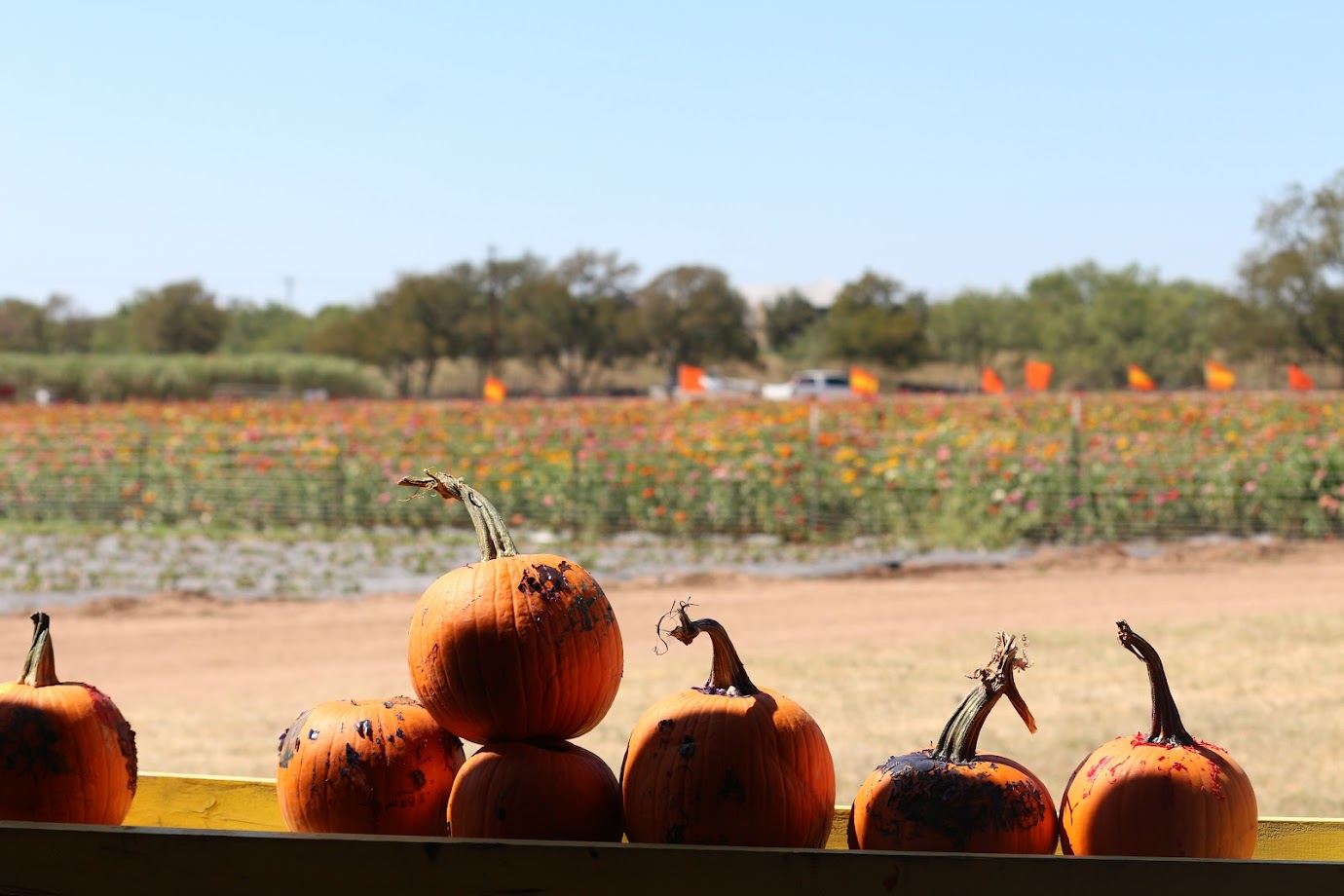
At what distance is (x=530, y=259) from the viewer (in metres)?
60.6

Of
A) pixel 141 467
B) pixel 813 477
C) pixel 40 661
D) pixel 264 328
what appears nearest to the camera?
pixel 40 661

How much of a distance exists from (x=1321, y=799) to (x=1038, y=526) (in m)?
8.37

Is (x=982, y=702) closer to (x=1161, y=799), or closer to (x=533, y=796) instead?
(x=1161, y=799)

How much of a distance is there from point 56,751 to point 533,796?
66 cm

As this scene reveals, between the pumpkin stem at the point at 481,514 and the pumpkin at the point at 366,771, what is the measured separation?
10.0 inches

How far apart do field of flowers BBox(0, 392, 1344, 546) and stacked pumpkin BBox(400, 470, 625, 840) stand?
36.9ft

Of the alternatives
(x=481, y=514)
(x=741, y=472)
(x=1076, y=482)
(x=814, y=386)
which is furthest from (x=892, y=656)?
(x=814, y=386)

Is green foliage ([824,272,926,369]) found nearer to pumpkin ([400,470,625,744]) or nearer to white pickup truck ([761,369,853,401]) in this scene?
white pickup truck ([761,369,853,401])

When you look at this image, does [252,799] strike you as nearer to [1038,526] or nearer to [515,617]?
[515,617]

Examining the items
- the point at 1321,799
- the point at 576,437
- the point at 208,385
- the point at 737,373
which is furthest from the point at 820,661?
the point at 737,373

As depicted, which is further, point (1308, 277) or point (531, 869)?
point (1308, 277)

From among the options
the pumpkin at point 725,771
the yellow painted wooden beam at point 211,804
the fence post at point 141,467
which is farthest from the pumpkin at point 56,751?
the fence post at point 141,467

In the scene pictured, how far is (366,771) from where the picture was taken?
5.88 feet

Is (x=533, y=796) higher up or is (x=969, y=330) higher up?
(x=969, y=330)
